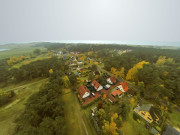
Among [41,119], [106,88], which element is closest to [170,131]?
[106,88]

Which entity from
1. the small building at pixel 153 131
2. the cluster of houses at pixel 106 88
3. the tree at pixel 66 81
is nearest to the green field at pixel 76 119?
the cluster of houses at pixel 106 88

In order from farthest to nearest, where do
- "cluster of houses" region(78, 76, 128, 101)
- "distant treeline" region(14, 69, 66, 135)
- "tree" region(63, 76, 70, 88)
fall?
1. "tree" region(63, 76, 70, 88)
2. "cluster of houses" region(78, 76, 128, 101)
3. "distant treeline" region(14, 69, 66, 135)

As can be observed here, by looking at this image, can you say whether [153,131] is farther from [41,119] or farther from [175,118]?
[41,119]

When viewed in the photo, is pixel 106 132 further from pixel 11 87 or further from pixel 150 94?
Answer: pixel 11 87

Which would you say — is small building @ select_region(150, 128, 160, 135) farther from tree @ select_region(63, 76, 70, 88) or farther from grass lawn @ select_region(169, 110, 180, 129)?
tree @ select_region(63, 76, 70, 88)

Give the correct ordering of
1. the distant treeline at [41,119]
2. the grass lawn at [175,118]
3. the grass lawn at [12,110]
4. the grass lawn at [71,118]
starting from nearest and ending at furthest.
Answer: the distant treeline at [41,119] < the grass lawn at [12,110] < the grass lawn at [71,118] < the grass lawn at [175,118]

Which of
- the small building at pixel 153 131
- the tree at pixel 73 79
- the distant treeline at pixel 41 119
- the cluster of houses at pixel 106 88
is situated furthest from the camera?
the tree at pixel 73 79

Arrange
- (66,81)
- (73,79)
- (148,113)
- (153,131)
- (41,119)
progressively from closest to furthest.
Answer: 1. (153,131)
2. (41,119)
3. (148,113)
4. (66,81)
5. (73,79)

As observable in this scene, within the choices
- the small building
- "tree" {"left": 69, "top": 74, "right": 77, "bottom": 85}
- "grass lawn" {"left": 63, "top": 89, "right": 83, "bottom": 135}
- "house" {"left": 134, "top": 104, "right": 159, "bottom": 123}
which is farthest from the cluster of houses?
the small building

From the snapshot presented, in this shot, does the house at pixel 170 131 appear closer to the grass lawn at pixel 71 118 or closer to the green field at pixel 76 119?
the green field at pixel 76 119
